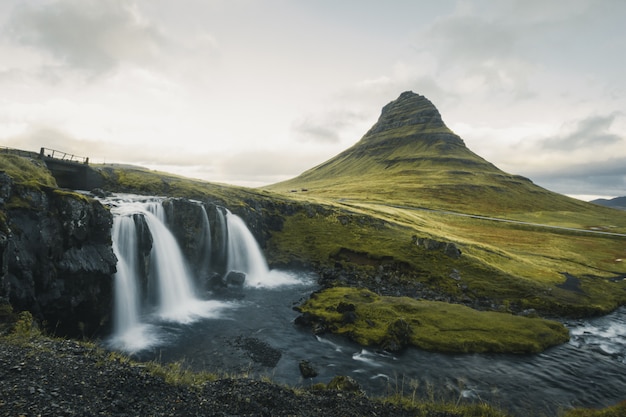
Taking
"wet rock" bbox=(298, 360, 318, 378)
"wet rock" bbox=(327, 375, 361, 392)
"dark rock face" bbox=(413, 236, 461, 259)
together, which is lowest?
"wet rock" bbox=(298, 360, 318, 378)

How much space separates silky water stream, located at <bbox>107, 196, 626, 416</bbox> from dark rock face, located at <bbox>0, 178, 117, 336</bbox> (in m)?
3.37

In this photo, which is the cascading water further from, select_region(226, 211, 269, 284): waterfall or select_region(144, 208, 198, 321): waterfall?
select_region(226, 211, 269, 284): waterfall

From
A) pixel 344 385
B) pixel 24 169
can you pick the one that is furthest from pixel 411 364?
pixel 24 169

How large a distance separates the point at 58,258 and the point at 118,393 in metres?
21.5

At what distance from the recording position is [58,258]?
1161 inches

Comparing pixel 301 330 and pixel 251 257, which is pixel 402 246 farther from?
pixel 301 330

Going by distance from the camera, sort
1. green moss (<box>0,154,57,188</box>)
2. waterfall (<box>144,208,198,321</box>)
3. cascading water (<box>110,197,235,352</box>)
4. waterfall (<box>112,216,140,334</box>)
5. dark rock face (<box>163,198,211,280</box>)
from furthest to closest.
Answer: dark rock face (<box>163,198,211,280</box>)
waterfall (<box>144,208,198,321</box>)
green moss (<box>0,154,57,188</box>)
waterfall (<box>112,216,140,334</box>)
cascading water (<box>110,197,235,352</box>)

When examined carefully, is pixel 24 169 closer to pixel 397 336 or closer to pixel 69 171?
pixel 69 171

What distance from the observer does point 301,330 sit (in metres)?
35.2

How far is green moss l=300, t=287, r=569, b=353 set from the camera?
32156 millimetres

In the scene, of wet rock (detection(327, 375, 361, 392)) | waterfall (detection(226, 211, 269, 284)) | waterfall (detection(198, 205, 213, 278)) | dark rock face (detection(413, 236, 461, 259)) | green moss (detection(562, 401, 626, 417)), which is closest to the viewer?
green moss (detection(562, 401, 626, 417))

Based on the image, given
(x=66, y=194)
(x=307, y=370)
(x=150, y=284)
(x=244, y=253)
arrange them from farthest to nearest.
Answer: (x=244, y=253) → (x=150, y=284) → (x=66, y=194) → (x=307, y=370)

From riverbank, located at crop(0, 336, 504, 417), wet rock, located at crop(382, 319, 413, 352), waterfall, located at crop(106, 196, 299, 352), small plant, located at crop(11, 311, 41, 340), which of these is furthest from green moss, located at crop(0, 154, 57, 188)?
wet rock, located at crop(382, 319, 413, 352)

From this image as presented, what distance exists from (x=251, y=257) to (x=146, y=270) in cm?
2172
